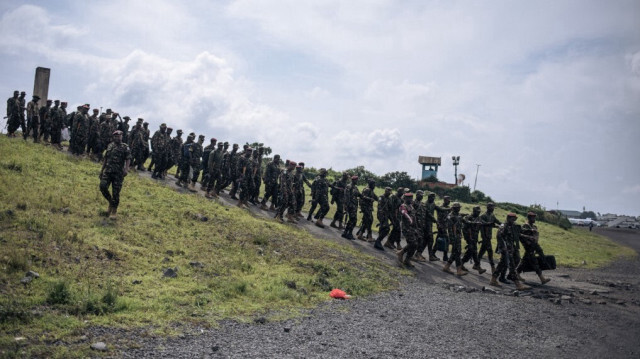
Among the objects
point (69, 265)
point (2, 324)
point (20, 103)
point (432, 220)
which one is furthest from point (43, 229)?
point (20, 103)

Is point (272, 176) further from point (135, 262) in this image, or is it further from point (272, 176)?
point (135, 262)

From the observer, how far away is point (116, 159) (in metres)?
13.5

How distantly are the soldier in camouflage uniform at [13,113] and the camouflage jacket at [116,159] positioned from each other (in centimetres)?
1221

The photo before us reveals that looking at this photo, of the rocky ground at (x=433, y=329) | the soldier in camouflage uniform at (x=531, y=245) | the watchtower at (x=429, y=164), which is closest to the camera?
the rocky ground at (x=433, y=329)

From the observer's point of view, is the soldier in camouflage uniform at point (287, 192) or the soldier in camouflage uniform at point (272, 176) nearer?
the soldier in camouflage uniform at point (287, 192)

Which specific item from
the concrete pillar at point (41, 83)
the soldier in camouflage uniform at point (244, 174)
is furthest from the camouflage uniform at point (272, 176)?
the concrete pillar at point (41, 83)

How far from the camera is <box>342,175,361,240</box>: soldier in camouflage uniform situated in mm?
19469

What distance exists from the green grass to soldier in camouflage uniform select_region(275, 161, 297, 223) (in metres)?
1.45

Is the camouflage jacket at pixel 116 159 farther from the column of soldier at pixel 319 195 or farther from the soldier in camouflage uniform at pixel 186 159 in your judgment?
the soldier in camouflage uniform at pixel 186 159

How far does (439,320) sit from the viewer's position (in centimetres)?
1050

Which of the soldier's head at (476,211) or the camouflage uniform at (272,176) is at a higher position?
the camouflage uniform at (272,176)

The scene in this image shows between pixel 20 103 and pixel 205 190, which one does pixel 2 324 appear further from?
pixel 20 103

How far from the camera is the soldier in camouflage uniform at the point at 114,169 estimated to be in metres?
13.4

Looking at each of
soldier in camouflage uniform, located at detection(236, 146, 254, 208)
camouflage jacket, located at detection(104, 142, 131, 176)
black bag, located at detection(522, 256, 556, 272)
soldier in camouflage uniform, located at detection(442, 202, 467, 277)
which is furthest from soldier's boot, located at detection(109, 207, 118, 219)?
black bag, located at detection(522, 256, 556, 272)
